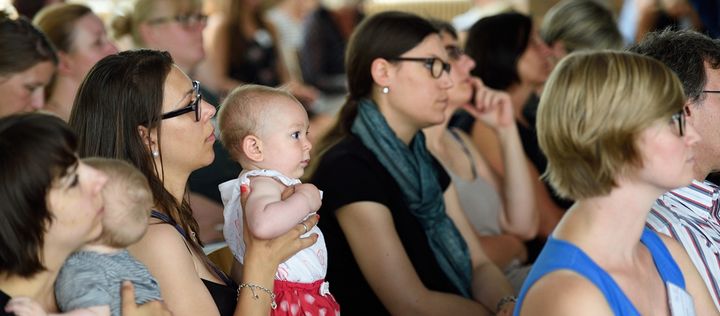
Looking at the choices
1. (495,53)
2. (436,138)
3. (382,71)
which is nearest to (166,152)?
(382,71)

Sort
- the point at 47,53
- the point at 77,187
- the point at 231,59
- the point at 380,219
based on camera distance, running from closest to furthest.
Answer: the point at 77,187
the point at 380,219
the point at 47,53
the point at 231,59

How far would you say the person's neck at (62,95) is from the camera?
12.8 feet

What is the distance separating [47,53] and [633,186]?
7.32 ft

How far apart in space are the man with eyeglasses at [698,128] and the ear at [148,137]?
1.22 meters

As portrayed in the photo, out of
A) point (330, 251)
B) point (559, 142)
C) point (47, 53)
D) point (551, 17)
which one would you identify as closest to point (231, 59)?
point (551, 17)

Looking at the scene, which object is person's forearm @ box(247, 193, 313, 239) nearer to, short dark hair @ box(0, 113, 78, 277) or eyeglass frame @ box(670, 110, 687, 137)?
short dark hair @ box(0, 113, 78, 277)

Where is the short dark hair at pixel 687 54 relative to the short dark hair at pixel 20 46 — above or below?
above

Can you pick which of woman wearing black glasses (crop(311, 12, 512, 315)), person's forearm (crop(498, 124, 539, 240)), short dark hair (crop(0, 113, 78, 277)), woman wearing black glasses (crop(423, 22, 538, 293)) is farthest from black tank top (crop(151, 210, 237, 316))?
person's forearm (crop(498, 124, 539, 240))

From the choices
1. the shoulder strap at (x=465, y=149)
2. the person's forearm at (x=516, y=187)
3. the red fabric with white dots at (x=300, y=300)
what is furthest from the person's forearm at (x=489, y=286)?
the red fabric with white dots at (x=300, y=300)

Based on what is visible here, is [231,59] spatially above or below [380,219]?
below

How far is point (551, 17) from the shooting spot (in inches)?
195

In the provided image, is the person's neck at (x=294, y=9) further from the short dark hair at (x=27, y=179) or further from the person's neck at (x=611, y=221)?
the short dark hair at (x=27, y=179)

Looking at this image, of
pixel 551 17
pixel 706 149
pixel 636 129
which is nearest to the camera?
pixel 636 129

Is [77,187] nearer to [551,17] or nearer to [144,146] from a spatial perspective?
[144,146]
